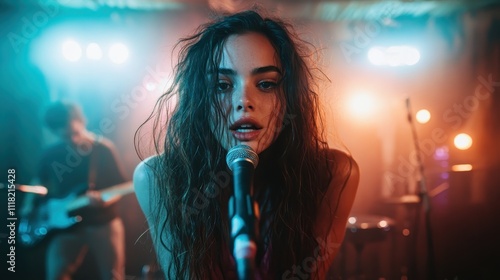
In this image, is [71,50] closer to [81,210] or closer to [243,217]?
[81,210]

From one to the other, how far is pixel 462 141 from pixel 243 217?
2.29 m

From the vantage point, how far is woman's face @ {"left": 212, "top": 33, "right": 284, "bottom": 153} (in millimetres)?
1155

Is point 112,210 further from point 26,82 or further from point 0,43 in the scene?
point 0,43

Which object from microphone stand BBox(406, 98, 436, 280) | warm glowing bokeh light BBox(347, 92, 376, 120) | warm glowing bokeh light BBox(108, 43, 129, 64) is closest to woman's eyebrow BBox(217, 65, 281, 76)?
warm glowing bokeh light BBox(347, 92, 376, 120)

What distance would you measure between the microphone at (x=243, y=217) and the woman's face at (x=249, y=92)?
1.36ft

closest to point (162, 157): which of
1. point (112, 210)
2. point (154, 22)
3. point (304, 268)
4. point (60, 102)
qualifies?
point (304, 268)

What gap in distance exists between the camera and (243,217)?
2.12ft

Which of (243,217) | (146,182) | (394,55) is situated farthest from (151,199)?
(394,55)

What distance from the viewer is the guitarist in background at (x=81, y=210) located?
8.41 ft

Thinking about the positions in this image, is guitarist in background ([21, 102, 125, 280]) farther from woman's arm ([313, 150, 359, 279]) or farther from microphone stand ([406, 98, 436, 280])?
microphone stand ([406, 98, 436, 280])

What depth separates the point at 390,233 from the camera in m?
2.62

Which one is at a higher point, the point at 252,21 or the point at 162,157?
the point at 252,21

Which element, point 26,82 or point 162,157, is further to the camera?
point 26,82

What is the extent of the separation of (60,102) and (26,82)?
0.81 ft
